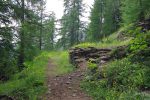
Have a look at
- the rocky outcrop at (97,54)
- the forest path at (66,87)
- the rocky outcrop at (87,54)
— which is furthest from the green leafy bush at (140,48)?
the rocky outcrop at (87,54)

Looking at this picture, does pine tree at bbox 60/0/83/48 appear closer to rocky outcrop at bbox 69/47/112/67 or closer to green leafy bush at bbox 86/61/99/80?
rocky outcrop at bbox 69/47/112/67

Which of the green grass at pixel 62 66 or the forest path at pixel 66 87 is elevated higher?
the green grass at pixel 62 66

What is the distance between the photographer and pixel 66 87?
54.2ft

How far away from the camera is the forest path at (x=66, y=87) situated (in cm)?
1456

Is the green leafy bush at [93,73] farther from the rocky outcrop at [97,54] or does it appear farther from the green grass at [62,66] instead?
the green grass at [62,66]

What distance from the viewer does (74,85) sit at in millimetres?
16875

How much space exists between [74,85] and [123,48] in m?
4.79

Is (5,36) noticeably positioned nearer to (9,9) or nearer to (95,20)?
(9,9)

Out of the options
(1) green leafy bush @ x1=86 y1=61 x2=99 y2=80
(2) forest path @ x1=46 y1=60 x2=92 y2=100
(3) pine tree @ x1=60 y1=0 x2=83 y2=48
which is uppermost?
(3) pine tree @ x1=60 y1=0 x2=83 y2=48

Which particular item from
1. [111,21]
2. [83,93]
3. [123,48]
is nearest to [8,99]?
[83,93]

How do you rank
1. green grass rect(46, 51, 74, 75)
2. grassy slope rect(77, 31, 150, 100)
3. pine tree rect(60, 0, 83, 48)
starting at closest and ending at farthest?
grassy slope rect(77, 31, 150, 100), green grass rect(46, 51, 74, 75), pine tree rect(60, 0, 83, 48)

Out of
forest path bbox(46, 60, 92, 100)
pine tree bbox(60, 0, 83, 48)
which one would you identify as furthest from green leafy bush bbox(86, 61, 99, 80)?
pine tree bbox(60, 0, 83, 48)

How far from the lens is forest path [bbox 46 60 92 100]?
1456cm

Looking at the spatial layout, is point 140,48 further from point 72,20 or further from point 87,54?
point 72,20
